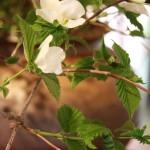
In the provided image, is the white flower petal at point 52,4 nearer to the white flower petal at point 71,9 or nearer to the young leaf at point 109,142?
the white flower petal at point 71,9

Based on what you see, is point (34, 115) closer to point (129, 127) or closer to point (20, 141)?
point (20, 141)

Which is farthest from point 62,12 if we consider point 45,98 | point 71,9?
point 45,98

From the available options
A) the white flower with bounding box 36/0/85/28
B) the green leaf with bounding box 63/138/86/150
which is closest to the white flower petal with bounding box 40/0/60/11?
the white flower with bounding box 36/0/85/28

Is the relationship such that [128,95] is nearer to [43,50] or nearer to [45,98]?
[43,50]

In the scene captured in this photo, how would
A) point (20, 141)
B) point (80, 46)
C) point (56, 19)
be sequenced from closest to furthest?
point (56, 19)
point (20, 141)
point (80, 46)

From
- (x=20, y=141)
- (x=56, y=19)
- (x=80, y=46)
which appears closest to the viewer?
(x=56, y=19)

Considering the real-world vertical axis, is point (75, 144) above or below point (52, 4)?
below

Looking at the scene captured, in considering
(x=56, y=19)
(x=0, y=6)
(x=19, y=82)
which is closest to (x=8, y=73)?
(x=19, y=82)
